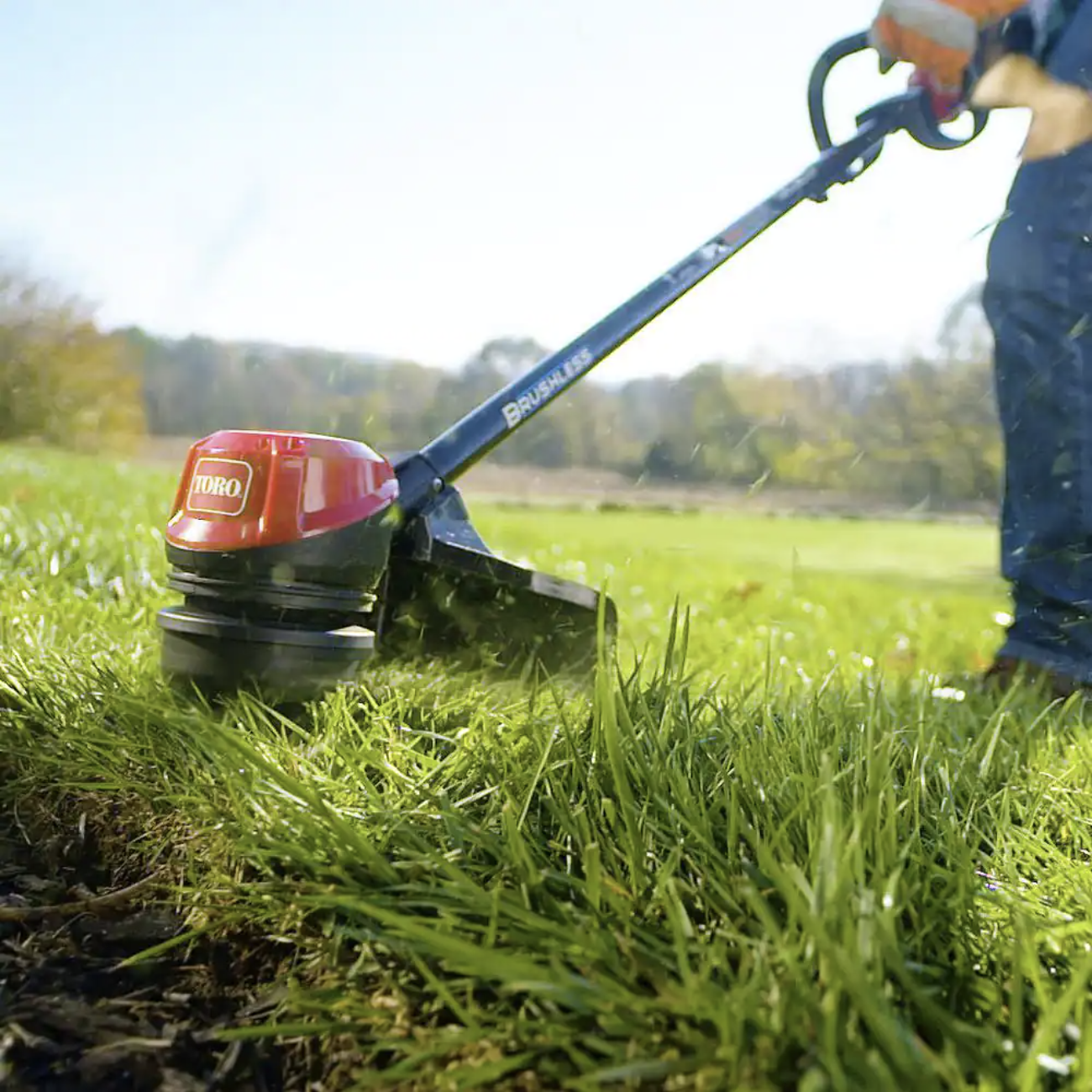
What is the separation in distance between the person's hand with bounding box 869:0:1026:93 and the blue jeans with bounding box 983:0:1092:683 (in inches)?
6.0

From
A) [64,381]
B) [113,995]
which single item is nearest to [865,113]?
[113,995]

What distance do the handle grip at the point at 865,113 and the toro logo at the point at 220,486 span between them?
1349 millimetres

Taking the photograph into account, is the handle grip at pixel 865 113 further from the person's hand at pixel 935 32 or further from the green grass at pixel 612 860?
the green grass at pixel 612 860

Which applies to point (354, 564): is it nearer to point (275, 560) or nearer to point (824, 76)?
point (275, 560)

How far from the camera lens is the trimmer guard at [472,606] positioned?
1.78m

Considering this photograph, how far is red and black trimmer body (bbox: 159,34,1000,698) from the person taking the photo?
1.56 meters

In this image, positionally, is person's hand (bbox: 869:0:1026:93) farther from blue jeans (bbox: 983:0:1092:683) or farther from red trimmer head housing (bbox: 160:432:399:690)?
red trimmer head housing (bbox: 160:432:399:690)

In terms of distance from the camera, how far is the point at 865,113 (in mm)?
2305

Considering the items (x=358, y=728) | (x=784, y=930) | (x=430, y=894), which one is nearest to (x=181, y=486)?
(x=358, y=728)

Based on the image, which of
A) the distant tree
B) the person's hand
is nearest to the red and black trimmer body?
the person's hand

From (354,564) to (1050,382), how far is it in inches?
56.4

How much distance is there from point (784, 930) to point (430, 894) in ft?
1.16

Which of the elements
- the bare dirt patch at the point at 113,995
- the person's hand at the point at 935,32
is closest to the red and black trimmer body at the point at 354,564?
the bare dirt patch at the point at 113,995

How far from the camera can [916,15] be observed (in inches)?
85.5
